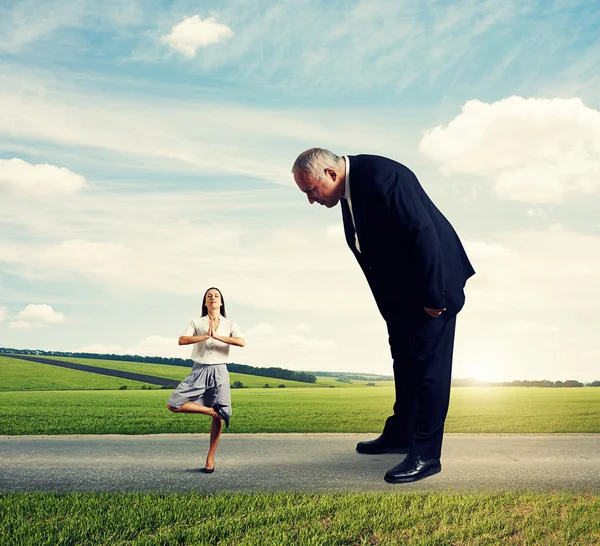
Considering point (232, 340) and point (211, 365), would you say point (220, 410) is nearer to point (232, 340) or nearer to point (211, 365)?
point (211, 365)

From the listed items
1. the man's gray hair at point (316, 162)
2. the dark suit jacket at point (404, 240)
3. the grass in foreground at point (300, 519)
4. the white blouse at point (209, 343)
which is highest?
the man's gray hair at point (316, 162)

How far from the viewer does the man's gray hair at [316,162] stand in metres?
4.62

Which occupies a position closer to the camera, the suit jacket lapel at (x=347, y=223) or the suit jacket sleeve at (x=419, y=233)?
the suit jacket sleeve at (x=419, y=233)

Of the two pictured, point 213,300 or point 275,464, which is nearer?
point 213,300

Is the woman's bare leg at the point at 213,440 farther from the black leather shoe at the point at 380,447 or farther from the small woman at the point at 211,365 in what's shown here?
the black leather shoe at the point at 380,447

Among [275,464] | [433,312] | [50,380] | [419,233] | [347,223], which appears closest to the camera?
[419,233]

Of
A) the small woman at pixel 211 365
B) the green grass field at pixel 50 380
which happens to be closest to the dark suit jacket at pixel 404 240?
the small woman at pixel 211 365

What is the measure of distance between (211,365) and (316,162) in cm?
224

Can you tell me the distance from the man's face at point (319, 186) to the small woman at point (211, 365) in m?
1.61

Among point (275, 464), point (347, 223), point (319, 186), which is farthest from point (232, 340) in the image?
point (319, 186)

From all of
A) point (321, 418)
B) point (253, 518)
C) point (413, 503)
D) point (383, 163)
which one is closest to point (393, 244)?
point (383, 163)

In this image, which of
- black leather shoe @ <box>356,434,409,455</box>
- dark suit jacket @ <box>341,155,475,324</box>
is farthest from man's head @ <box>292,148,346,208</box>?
black leather shoe @ <box>356,434,409,455</box>

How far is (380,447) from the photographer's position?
6.17 meters

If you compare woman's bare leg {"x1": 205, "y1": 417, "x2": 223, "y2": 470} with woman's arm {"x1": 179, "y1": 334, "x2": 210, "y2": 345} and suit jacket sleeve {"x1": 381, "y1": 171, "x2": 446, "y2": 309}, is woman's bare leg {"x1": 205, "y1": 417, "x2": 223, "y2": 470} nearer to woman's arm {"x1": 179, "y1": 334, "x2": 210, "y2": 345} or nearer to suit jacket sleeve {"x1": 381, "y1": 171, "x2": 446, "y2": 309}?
woman's arm {"x1": 179, "y1": 334, "x2": 210, "y2": 345}
